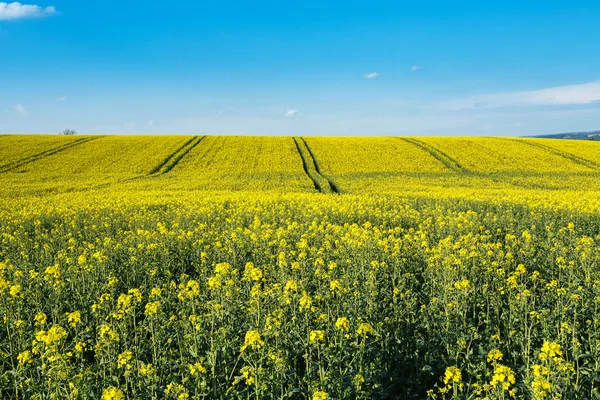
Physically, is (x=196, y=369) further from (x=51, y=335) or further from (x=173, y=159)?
(x=173, y=159)

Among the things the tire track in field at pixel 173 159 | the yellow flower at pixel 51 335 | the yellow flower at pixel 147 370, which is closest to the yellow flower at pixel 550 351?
the yellow flower at pixel 147 370

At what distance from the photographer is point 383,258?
1028cm

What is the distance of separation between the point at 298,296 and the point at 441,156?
4675cm

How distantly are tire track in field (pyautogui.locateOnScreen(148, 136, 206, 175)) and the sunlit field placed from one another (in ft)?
Answer: 35.9

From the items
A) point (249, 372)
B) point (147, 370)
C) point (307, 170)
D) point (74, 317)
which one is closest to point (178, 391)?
point (147, 370)

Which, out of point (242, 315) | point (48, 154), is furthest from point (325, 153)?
point (242, 315)

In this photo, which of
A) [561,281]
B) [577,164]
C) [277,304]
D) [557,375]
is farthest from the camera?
[577,164]

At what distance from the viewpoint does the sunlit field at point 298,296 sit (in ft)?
16.4

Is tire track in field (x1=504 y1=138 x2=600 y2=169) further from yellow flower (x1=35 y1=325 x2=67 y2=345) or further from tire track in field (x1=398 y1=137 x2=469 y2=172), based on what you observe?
yellow flower (x1=35 y1=325 x2=67 y2=345)

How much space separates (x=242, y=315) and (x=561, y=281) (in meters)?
7.35

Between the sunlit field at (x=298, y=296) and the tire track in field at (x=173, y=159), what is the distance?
1094 centimetres

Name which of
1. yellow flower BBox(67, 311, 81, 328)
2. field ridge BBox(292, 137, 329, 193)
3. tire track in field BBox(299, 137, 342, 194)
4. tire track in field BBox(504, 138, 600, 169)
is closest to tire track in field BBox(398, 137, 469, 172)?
tire track in field BBox(504, 138, 600, 169)

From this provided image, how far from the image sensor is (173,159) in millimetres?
49312

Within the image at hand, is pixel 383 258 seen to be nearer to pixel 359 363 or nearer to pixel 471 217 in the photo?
pixel 359 363
